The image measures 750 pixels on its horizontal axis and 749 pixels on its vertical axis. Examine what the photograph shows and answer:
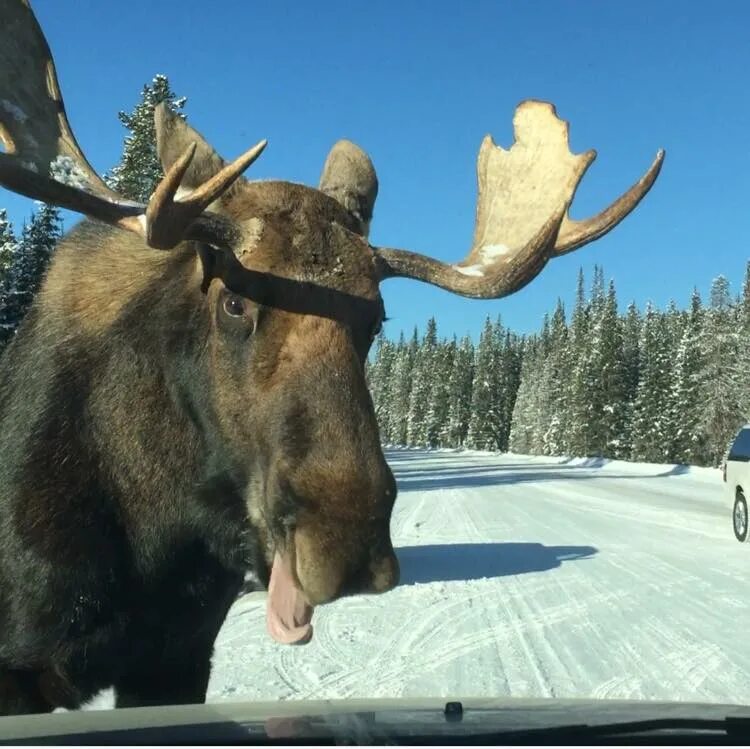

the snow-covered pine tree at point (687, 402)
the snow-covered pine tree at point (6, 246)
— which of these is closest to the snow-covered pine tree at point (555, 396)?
the snow-covered pine tree at point (687, 402)

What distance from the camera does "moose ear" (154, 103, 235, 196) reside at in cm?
427

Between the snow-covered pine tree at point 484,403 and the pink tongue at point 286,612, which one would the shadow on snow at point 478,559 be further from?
the snow-covered pine tree at point 484,403

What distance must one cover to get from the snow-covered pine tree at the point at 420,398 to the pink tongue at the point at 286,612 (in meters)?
117

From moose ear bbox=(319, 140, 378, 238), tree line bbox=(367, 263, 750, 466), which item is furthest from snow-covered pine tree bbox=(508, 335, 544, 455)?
moose ear bbox=(319, 140, 378, 238)

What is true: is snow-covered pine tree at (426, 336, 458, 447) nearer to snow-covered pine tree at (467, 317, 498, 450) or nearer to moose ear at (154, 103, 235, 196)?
snow-covered pine tree at (467, 317, 498, 450)

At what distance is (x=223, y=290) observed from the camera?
3773mm

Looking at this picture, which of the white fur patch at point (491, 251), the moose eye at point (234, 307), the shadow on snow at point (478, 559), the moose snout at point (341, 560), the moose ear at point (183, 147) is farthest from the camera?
the shadow on snow at point (478, 559)

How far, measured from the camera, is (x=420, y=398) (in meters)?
125

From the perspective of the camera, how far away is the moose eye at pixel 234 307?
3.71 m

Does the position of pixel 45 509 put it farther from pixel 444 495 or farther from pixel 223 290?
pixel 444 495

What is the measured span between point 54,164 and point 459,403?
11585cm

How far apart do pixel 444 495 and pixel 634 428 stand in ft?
171

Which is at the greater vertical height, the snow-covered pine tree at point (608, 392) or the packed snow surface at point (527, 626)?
the snow-covered pine tree at point (608, 392)

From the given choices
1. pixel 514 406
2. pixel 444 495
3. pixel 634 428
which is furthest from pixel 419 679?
pixel 514 406
